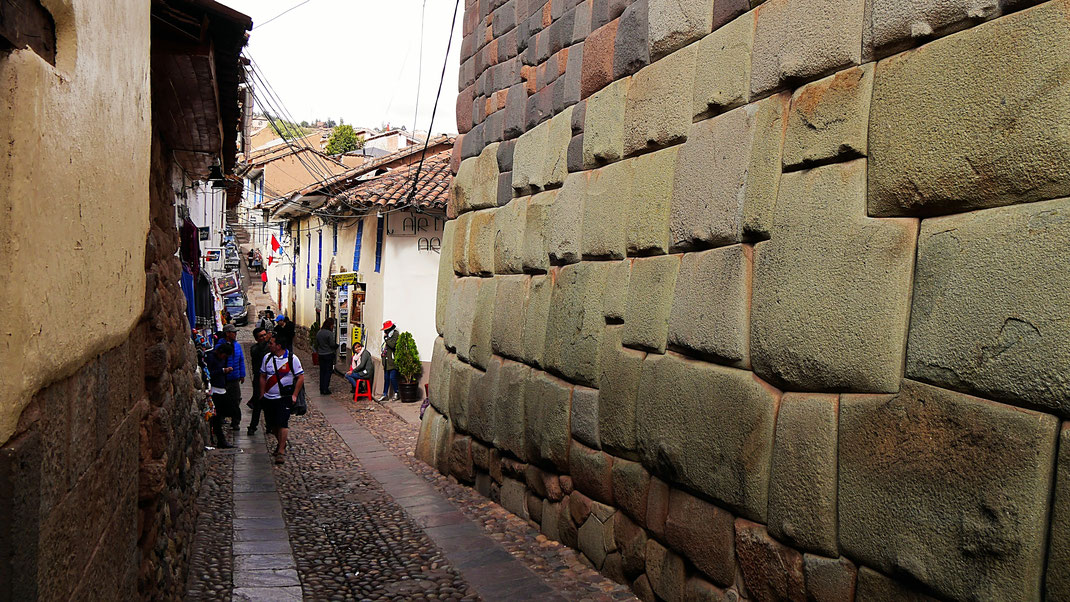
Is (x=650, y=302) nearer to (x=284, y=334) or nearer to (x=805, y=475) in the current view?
(x=805, y=475)

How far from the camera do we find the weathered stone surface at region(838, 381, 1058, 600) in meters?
2.46

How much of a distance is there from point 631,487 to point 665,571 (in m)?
0.54

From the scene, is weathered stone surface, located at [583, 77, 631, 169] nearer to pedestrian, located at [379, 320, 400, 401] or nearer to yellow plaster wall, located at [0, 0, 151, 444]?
yellow plaster wall, located at [0, 0, 151, 444]

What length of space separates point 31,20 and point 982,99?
2756mm

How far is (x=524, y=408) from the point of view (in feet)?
21.3

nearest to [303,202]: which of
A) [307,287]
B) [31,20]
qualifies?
[307,287]

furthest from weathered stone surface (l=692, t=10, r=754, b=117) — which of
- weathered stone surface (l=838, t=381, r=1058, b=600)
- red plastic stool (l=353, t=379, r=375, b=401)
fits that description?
red plastic stool (l=353, t=379, r=375, b=401)

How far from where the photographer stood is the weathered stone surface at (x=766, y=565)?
3.46 meters

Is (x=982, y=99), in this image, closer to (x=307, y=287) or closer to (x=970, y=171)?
(x=970, y=171)

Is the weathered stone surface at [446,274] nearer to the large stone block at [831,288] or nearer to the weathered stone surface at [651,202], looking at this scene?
the weathered stone surface at [651,202]

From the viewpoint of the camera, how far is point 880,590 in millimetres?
3006

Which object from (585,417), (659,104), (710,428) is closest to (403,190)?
(585,417)

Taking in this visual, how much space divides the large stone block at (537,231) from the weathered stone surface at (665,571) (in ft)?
8.15

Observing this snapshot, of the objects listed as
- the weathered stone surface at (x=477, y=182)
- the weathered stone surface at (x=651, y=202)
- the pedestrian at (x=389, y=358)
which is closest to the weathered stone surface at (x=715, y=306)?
the weathered stone surface at (x=651, y=202)
